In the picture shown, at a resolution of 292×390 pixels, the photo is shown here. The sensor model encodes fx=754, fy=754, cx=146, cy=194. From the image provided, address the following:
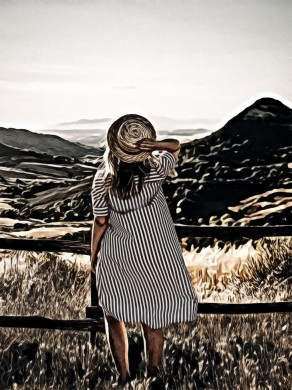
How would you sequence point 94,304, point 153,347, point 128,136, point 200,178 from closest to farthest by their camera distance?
1. point 128,136
2. point 153,347
3. point 94,304
4. point 200,178

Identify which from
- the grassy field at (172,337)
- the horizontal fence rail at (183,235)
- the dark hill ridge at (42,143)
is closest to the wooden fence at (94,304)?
the horizontal fence rail at (183,235)

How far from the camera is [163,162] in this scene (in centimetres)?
281

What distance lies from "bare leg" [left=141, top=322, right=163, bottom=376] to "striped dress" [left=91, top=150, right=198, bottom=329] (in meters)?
0.05

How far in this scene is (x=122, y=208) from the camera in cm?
281

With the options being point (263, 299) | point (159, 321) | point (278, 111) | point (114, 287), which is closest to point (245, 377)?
point (159, 321)

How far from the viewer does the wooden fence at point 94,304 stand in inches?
131

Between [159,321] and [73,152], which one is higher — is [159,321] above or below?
below

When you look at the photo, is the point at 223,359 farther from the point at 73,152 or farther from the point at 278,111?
the point at 278,111

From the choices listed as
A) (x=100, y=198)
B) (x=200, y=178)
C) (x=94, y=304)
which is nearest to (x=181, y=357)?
(x=94, y=304)

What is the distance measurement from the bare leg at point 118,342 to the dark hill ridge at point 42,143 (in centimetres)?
228

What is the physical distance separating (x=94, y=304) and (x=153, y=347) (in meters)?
0.63

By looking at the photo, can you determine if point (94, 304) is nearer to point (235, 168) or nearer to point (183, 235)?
point (183, 235)

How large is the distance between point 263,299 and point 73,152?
1607mm

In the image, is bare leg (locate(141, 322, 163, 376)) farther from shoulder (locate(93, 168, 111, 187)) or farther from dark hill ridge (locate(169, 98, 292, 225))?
dark hill ridge (locate(169, 98, 292, 225))
